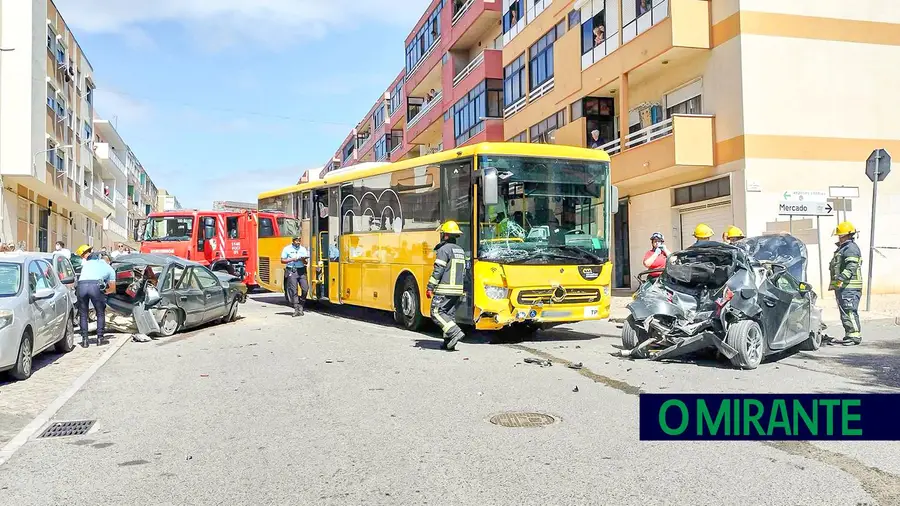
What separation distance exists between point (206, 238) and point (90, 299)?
12.5 meters

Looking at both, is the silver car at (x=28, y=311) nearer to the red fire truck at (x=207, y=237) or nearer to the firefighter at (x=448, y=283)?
the firefighter at (x=448, y=283)

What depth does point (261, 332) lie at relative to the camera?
45.0 ft

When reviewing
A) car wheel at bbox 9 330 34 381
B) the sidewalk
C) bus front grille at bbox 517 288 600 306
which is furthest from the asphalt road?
the sidewalk

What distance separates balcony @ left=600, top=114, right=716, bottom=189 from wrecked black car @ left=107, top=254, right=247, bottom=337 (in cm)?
1199

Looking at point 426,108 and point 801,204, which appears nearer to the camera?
point 801,204

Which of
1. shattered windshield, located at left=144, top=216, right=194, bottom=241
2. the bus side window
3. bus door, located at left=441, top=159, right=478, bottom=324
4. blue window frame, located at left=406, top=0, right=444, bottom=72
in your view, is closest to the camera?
bus door, located at left=441, top=159, right=478, bottom=324

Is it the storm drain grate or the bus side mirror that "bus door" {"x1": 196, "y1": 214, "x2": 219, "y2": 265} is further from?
the storm drain grate

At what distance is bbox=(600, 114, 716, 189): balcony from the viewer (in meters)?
19.7

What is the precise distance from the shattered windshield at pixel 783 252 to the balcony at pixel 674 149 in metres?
8.21

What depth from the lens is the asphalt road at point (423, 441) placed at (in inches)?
181

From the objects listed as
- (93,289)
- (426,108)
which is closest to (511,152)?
(93,289)

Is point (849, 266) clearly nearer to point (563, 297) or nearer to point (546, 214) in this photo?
point (563, 297)

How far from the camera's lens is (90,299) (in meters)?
12.1

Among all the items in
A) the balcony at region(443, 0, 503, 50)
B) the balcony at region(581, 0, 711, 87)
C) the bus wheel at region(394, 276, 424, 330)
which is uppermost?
the balcony at region(443, 0, 503, 50)
